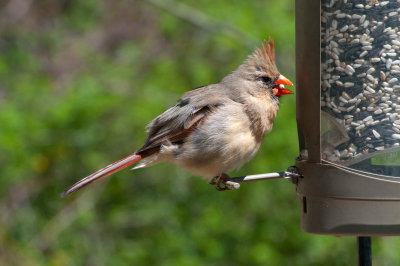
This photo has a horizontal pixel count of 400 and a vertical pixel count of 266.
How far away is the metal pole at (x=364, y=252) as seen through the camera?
10.4 ft

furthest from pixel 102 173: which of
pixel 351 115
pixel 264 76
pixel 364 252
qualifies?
pixel 364 252

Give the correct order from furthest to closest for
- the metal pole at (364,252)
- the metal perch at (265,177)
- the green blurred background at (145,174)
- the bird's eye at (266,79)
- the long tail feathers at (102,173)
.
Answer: the green blurred background at (145,174), the bird's eye at (266,79), the long tail feathers at (102,173), the metal perch at (265,177), the metal pole at (364,252)

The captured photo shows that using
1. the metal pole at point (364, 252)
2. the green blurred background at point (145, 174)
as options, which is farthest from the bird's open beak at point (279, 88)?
the green blurred background at point (145, 174)

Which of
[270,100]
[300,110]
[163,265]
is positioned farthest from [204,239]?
[300,110]

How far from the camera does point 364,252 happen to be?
10.5 ft

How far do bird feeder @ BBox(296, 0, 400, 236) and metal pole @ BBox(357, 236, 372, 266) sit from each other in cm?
6

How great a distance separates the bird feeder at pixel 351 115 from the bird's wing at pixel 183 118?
75 cm

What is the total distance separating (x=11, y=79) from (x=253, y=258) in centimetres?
334

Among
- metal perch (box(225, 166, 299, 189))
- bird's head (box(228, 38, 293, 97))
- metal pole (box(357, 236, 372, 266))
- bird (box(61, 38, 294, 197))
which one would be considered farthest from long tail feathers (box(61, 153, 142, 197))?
metal pole (box(357, 236, 372, 266))

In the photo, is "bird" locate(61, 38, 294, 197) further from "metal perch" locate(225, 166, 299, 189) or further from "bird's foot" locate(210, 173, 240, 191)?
"metal perch" locate(225, 166, 299, 189)

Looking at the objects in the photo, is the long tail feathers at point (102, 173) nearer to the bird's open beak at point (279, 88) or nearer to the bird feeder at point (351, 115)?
→ the bird's open beak at point (279, 88)

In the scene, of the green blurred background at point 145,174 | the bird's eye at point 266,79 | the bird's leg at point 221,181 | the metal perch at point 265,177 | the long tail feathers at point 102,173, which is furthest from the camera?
the green blurred background at point 145,174

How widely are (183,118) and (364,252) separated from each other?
1454mm

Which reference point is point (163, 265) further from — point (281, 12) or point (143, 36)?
point (143, 36)
